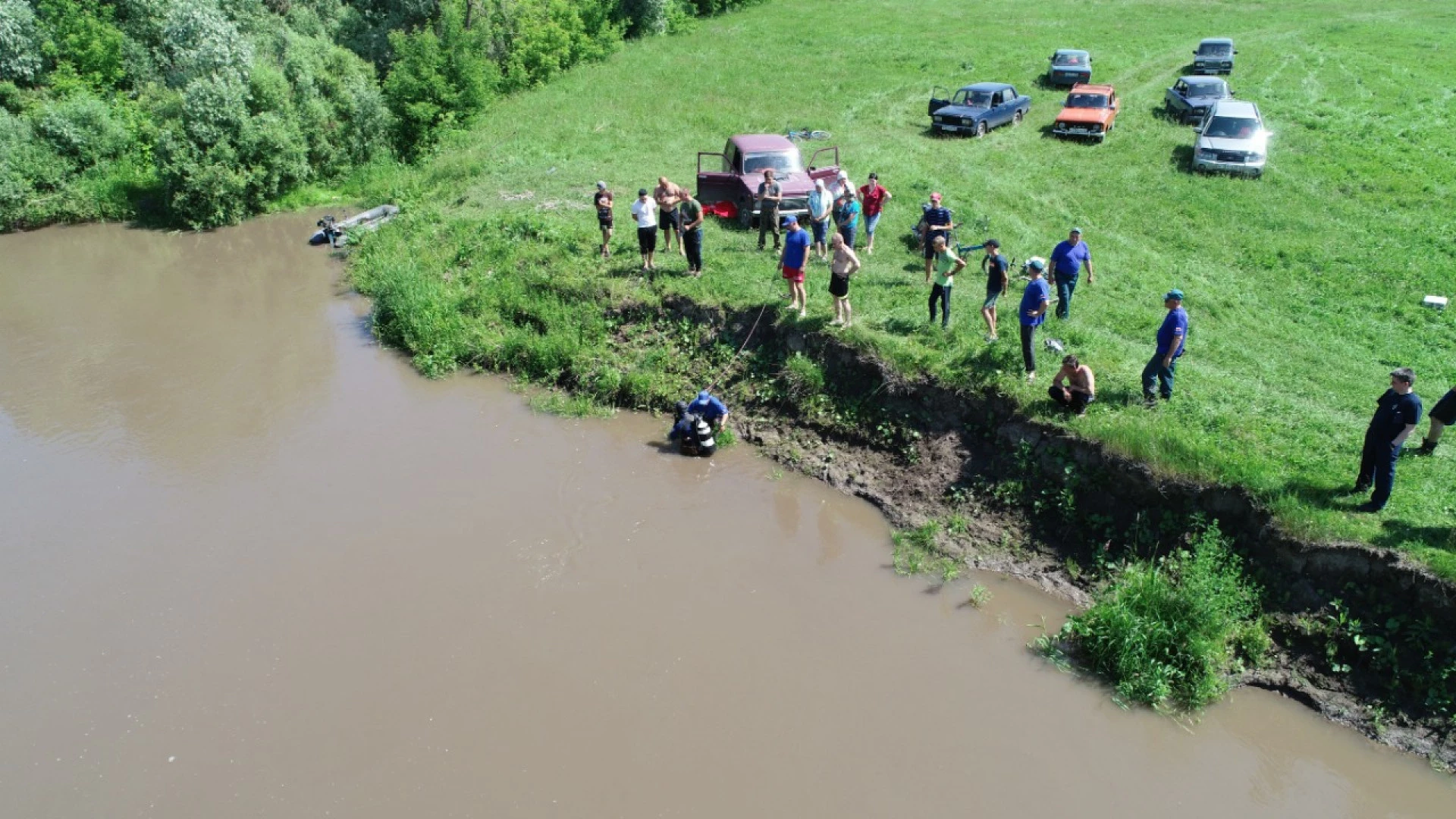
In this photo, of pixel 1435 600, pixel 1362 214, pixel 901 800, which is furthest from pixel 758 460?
pixel 1362 214

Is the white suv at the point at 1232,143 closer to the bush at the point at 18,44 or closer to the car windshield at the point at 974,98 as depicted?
the car windshield at the point at 974,98

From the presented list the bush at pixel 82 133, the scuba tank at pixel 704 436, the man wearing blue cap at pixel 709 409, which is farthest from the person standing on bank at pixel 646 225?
the bush at pixel 82 133

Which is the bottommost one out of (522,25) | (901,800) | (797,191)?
(901,800)

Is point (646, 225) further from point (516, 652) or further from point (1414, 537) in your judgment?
point (1414, 537)

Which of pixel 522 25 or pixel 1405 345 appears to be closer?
pixel 1405 345

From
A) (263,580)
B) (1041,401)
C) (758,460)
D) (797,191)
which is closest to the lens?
(263,580)

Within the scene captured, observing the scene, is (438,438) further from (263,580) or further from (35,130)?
(35,130)

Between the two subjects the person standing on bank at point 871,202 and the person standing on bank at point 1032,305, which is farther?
the person standing on bank at point 871,202
